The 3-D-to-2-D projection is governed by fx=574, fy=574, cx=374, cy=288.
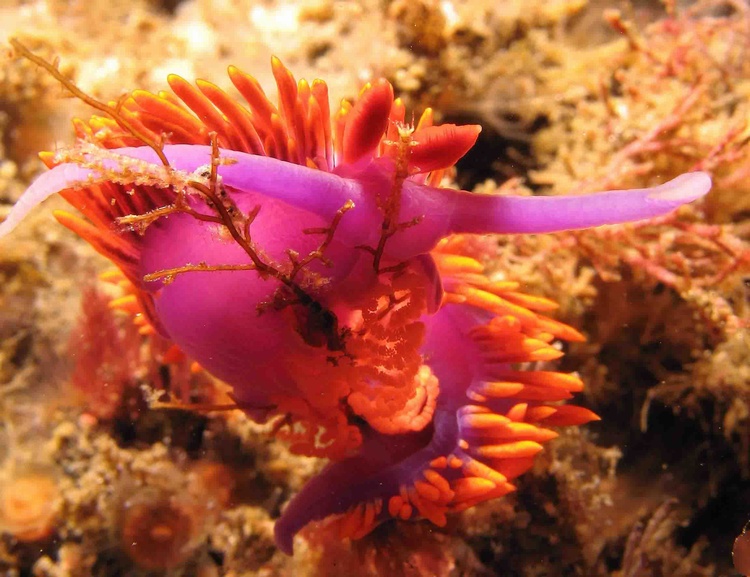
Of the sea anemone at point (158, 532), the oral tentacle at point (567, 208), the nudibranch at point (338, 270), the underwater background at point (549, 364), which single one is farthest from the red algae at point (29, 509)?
the oral tentacle at point (567, 208)

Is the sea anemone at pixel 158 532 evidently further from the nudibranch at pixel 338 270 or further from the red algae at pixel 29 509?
the nudibranch at pixel 338 270

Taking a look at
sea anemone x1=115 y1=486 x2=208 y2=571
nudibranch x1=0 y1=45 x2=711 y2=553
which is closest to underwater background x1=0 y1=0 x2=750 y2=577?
sea anemone x1=115 y1=486 x2=208 y2=571

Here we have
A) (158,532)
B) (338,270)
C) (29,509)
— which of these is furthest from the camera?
(29,509)

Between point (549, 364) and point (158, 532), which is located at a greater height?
point (549, 364)

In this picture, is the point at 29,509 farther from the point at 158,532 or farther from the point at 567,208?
the point at 567,208

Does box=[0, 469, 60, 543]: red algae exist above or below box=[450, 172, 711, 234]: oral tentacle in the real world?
below

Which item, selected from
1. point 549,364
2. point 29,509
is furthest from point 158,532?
point 549,364

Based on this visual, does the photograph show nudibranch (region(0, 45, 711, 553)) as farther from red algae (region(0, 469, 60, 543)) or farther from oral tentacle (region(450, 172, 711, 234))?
red algae (region(0, 469, 60, 543))
